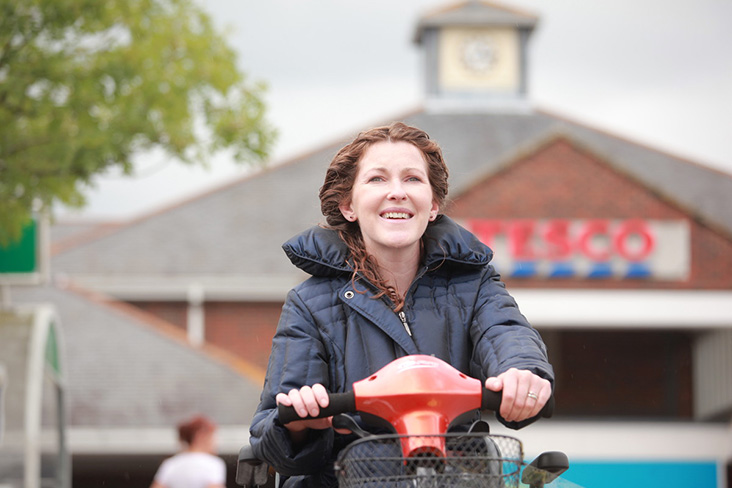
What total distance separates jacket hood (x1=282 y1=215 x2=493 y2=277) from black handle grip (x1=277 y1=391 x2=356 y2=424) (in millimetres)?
538

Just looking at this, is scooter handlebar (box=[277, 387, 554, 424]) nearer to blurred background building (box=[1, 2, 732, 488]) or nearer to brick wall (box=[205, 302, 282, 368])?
blurred background building (box=[1, 2, 732, 488])

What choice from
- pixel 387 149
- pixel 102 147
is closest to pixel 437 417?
pixel 387 149

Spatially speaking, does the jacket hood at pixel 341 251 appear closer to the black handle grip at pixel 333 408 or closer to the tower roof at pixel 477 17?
the black handle grip at pixel 333 408

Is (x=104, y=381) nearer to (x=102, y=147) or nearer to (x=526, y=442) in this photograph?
(x=526, y=442)

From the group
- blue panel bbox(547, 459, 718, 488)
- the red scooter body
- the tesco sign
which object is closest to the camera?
the red scooter body

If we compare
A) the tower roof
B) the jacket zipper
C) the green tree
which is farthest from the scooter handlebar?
the tower roof

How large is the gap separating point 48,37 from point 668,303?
15739 millimetres

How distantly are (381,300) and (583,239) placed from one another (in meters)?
20.9

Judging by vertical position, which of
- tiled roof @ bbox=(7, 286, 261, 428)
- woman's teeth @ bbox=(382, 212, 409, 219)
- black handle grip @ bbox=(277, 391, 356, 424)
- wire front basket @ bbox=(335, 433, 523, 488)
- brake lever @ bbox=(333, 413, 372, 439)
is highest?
woman's teeth @ bbox=(382, 212, 409, 219)

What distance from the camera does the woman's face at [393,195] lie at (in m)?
2.98

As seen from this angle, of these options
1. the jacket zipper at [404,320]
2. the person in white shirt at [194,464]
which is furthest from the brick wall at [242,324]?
the jacket zipper at [404,320]

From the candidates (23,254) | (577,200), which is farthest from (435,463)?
(577,200)

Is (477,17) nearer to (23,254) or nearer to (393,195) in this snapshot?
(23,254)

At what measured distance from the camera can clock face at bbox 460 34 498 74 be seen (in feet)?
106
